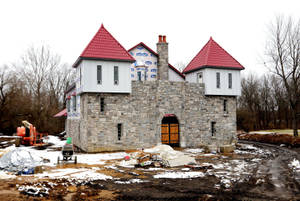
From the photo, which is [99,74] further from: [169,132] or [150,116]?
[169,132]

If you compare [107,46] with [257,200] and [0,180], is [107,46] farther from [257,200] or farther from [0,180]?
[257,200]

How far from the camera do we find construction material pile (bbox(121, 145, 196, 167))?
1628 cm

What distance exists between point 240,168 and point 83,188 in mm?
9229

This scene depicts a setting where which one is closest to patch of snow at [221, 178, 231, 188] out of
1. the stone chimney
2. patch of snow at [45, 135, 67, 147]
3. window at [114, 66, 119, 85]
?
window at [114, 66, 119, 85]

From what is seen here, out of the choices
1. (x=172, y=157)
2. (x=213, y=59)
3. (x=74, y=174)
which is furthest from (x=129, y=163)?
(x=213, y=59)

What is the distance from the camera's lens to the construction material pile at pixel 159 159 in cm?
1628

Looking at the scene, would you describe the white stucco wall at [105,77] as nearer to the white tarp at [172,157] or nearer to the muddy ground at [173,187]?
the white tarp at [172,157]

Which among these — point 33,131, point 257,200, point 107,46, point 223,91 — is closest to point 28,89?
point 33,131

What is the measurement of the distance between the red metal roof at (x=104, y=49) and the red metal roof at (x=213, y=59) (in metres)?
7.63

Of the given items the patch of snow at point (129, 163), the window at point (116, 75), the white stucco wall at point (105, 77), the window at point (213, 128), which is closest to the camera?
the patch of snow at point (129, 163)

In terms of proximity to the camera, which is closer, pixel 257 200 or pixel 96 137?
pixel 257 200

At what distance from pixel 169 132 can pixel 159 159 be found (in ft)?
29.1

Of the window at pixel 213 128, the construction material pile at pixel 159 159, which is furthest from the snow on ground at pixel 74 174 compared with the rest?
the window at pixel 213 128

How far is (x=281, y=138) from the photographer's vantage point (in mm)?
30188
